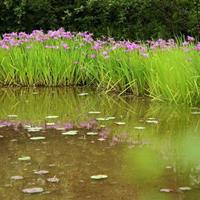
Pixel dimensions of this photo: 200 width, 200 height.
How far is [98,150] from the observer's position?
4715 millimetres

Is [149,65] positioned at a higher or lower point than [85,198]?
higher

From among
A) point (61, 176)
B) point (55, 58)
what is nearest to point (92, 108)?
point (55, 58)

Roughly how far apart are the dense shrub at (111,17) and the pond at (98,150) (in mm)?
3846

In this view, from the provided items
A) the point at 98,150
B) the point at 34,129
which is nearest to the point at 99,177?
the point at 98,150

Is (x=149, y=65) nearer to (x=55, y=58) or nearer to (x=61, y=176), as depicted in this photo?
(x=55, y=58)

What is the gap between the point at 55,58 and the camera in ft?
27.4

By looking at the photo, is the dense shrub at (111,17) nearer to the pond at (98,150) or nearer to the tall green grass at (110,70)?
the tall green grass at (110,70)

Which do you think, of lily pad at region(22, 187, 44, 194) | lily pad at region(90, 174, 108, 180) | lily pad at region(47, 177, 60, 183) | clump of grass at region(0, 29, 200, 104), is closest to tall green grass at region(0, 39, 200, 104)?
clump of grass at region(0, 29, 200, 104)

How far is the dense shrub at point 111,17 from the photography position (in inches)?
418

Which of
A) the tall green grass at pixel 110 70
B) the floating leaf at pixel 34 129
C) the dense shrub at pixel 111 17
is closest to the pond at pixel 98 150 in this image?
the floating leaf at pixel 34 129

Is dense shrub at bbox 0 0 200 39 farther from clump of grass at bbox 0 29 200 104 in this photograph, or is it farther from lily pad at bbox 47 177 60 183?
lily pad at bbox 47 177 60 183

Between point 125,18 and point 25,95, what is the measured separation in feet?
11.8

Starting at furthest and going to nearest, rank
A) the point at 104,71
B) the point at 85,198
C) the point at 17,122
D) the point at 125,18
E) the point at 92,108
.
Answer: the point at 125,18 → the point at 104,71 → the point at 92,108 → the point at 17,122 → the point at 85,198

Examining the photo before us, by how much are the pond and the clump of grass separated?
0.35 metres
